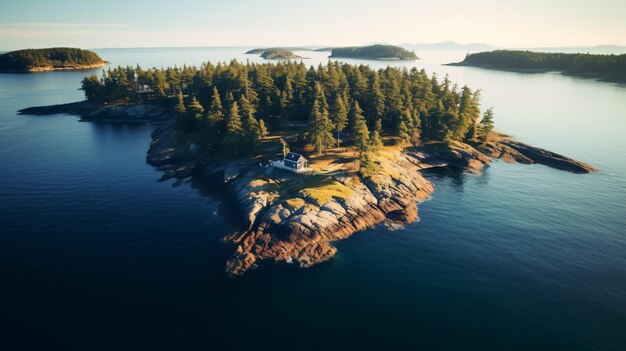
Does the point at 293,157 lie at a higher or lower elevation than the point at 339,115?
lower

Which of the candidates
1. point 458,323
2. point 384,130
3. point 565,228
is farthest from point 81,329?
point 384,130

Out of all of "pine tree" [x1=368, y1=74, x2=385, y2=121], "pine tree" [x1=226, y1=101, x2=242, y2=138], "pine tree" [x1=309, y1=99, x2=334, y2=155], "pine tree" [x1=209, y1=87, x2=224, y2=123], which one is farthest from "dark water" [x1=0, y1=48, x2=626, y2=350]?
"pine tree" [x1=368, y1=74, x2=385, y2=121]

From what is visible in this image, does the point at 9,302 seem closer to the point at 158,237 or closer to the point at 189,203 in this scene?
Answer: the point at 158,237

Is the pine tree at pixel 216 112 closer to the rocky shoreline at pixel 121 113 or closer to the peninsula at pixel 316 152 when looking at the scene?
the peninsula at pixel 316 152

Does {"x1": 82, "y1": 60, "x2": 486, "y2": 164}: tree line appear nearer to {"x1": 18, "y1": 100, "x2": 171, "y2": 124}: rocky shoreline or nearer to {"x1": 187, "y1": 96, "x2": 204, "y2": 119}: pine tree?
{"x1": 187, "y1": 96, "x2": 204, "y2": 119}: pine tree

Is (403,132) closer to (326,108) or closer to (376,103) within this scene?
(376,103)

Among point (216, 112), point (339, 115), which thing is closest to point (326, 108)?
point (339, 115)
